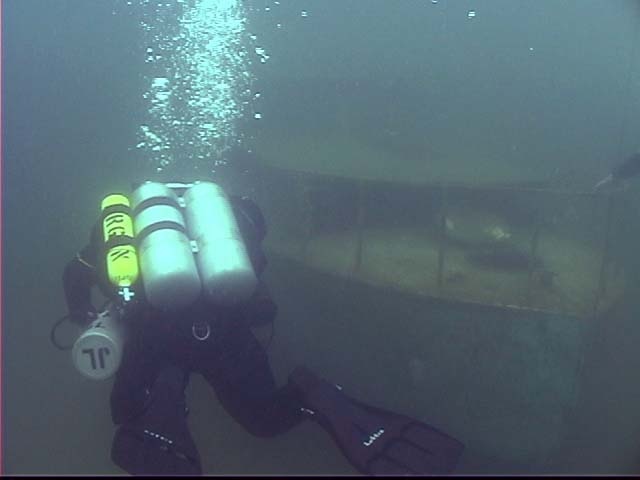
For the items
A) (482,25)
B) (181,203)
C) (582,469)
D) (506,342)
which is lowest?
(582,469)

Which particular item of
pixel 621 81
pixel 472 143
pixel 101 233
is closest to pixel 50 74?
pixel 472 143

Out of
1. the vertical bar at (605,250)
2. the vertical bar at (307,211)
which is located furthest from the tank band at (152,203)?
the vertical bar at (605,250)

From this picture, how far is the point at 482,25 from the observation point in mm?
20266

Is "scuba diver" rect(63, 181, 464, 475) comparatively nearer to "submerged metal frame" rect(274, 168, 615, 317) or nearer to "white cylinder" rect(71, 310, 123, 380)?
"white cylinder" rect(71, 310, 123, 380)

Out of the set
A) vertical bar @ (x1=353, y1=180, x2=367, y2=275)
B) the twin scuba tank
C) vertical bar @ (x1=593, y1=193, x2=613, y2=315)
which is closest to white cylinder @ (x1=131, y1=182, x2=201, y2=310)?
the twin scuba tank

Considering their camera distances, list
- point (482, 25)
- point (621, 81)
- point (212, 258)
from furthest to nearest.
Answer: point (621, 81) < point (482, 25) < point (212, 258)

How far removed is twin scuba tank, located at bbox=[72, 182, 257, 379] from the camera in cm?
309

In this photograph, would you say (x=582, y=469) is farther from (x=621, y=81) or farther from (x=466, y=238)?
(x=621, y=81)

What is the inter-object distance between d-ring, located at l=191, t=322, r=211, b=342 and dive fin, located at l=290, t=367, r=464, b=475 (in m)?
0.60

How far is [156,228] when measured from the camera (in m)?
3.35

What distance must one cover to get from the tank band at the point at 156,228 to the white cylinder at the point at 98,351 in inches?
16.2

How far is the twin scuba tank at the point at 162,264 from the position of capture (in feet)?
10.2

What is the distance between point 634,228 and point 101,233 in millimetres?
4128

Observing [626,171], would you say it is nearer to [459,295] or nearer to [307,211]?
[459,295]
